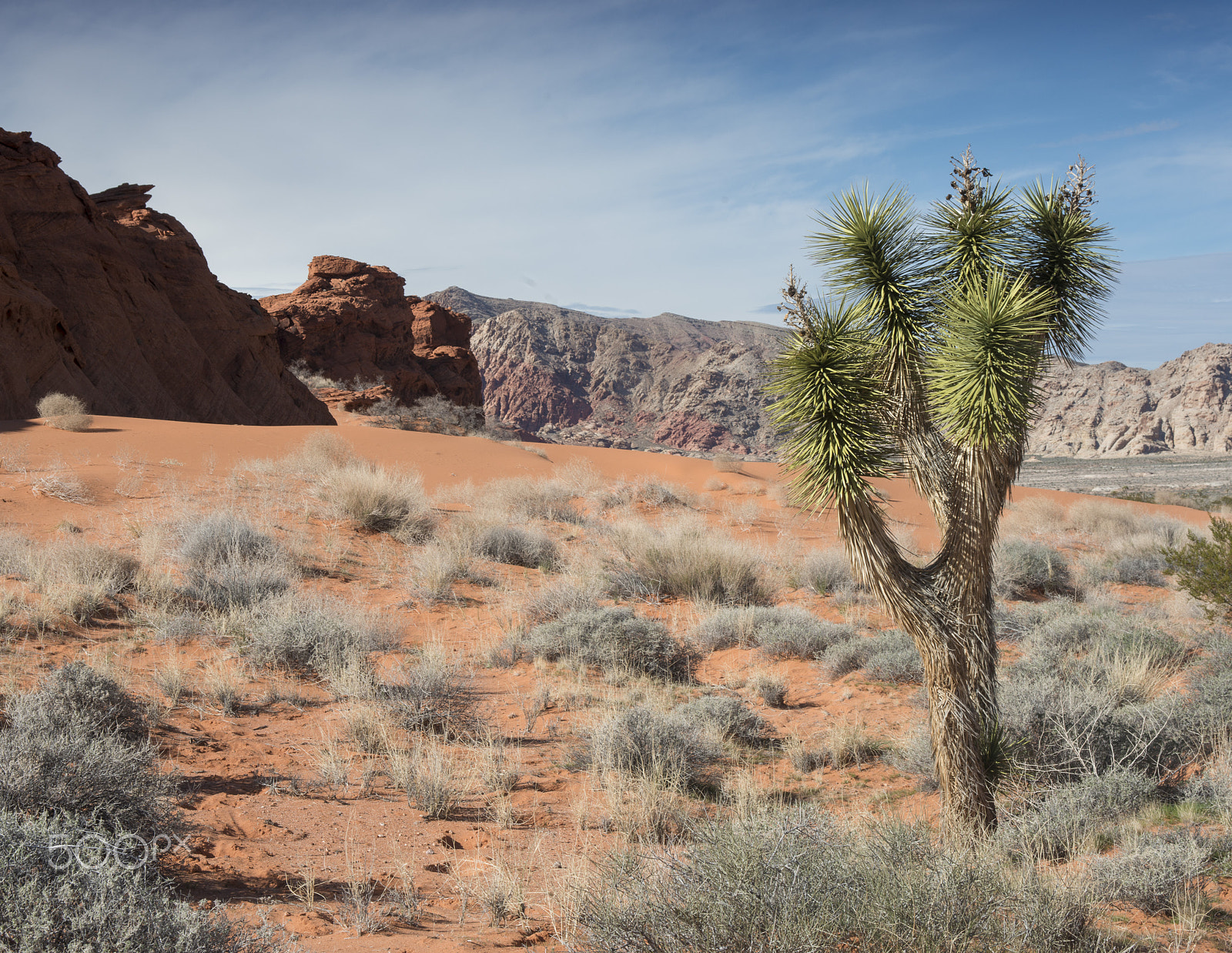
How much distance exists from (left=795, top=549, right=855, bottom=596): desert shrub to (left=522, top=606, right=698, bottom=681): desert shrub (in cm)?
363

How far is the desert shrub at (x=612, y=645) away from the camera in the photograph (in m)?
7.46

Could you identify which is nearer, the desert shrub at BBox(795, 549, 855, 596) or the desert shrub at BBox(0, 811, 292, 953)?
the desert shrub at BBox(0, 811, 292, 953)

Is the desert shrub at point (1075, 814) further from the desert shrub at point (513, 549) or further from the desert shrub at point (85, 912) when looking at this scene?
the desert shrub at point (513, 549)

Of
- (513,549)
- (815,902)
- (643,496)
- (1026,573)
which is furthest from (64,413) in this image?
(1026,573)

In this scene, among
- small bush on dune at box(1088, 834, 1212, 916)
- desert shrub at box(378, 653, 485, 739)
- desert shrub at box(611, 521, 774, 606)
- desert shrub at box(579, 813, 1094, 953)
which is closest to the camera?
desert shrub at box(579, 813, 1094, 953)

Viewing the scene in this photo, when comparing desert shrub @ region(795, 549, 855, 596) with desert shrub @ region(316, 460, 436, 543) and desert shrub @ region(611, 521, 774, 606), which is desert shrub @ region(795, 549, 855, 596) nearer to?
desert shrub @ region(611, 521, 774, 606)

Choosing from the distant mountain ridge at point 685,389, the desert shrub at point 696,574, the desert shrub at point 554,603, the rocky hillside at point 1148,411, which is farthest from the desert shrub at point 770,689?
the rocky hillside at point 1148,411

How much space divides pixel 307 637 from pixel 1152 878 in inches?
254

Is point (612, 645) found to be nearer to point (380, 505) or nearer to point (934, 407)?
point (934, 407)

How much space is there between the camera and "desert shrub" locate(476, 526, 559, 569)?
11477 mm

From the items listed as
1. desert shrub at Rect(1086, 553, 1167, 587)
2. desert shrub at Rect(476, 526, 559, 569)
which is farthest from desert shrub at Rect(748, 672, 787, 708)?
desert shrub at Rect(1086, 553, 1167, 587)

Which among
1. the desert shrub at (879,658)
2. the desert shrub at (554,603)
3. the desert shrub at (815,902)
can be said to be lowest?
the desert shrub at (879,658)

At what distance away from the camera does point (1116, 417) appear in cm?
7331

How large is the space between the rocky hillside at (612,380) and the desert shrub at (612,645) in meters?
71.2
